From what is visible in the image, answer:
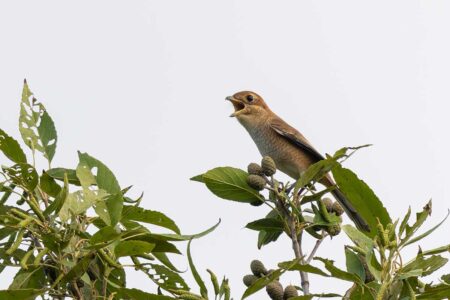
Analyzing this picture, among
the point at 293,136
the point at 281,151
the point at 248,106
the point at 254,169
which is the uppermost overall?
the point at 248,106

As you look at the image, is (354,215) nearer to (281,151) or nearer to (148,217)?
(281,151)

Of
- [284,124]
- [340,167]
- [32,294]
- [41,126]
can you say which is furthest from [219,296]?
[284,124]

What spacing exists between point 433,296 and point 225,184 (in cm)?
131

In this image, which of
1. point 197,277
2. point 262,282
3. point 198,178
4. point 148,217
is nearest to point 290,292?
point 262,282

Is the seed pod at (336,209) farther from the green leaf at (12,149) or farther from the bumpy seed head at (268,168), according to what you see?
the green leaf at (12,149)

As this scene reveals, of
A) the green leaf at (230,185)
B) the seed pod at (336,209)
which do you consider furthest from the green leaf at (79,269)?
the seed pod at (336,209)

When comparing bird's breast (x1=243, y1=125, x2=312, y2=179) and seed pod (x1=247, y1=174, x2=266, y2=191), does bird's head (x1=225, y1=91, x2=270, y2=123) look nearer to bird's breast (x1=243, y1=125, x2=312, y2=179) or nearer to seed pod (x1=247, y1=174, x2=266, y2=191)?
bird's breast (x1=243, y1=125, x2=312, y2=179)

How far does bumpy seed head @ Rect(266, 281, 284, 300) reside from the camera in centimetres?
335

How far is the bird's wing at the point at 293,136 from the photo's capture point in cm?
775

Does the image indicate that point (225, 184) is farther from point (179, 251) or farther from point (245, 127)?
point (245, 127)

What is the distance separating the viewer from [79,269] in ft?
10.2

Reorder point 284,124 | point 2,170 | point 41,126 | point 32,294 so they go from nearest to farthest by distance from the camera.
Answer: point 32,294
point 2,170
point 41,126
point 284,124

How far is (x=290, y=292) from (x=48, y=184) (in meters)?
1.14

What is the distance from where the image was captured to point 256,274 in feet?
12.1
